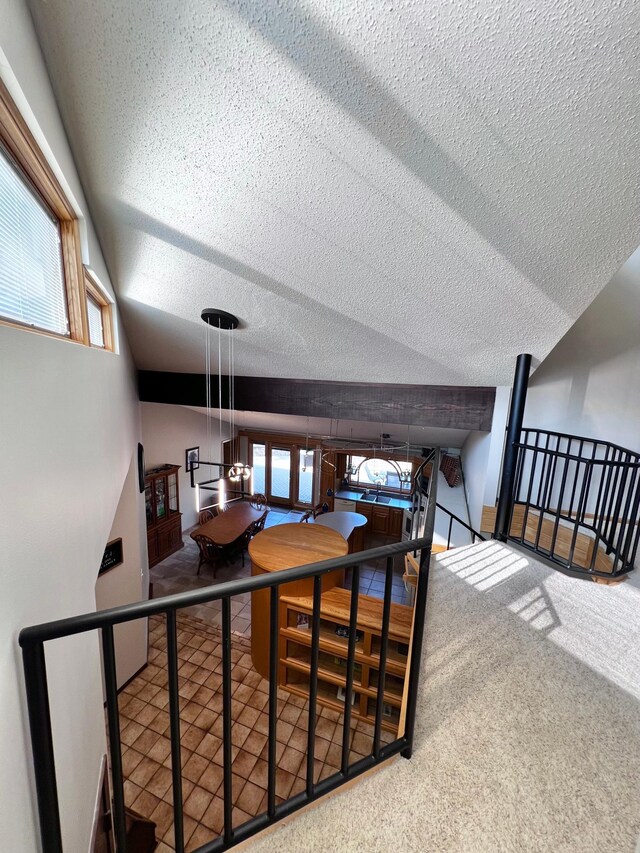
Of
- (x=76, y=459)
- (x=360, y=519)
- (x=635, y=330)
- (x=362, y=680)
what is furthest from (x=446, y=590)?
(x=360, y=519)

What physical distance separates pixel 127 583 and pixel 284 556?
81.6 inches

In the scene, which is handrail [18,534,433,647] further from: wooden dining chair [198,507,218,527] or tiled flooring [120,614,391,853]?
wooden dining chair [198,507,218,527]

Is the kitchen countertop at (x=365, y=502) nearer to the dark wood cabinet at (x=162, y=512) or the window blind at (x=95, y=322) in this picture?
the dark wood cabinet at (x=162, y=512)

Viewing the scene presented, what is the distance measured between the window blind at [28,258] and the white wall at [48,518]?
138 mm

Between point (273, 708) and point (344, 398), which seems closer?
point (273, 708)

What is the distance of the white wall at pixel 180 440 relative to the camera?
630cm

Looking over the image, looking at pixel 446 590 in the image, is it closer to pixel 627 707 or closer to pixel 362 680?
pixel 627 707

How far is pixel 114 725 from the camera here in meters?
0.80

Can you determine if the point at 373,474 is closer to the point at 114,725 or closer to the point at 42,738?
the point at 114,725

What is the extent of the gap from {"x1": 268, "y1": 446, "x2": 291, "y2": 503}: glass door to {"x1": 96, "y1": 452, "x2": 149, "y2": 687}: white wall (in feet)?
17.1

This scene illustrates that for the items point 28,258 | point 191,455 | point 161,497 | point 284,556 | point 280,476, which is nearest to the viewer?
point 28,258

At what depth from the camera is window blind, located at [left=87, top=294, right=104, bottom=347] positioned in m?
2.17

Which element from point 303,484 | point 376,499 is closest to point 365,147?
point 376,499

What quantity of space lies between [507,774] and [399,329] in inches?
93.0
